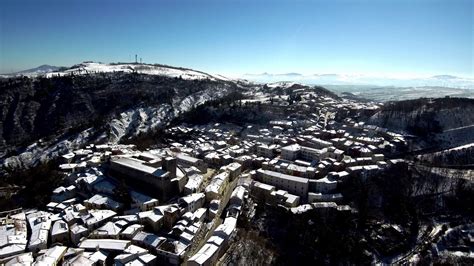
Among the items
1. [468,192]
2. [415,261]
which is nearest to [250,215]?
[415,261]

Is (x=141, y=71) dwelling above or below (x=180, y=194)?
above

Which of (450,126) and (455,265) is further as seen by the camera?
(450,126)

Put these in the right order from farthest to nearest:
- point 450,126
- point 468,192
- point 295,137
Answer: point 450,126 < point 295,137 < point 468,192

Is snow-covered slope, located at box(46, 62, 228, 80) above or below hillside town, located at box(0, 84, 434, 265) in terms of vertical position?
above

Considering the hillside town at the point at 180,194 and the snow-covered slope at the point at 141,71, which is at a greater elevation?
the snow-covered slope at the point at 141,71

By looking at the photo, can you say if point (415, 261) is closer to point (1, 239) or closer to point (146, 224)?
point (146, 224)

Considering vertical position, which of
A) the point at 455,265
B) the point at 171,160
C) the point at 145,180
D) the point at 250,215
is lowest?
the point at 455,265

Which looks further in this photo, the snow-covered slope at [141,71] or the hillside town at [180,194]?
the snow-covered slope at [141,71]

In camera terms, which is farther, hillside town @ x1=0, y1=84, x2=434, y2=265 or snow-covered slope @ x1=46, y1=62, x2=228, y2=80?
snow-covered slope @ x1=46, y1=62, x2=228, y2=80

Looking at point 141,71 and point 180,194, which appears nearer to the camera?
point 180,194

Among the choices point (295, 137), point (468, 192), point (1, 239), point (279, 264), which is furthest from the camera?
point (295, 137)

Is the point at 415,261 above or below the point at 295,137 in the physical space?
below
